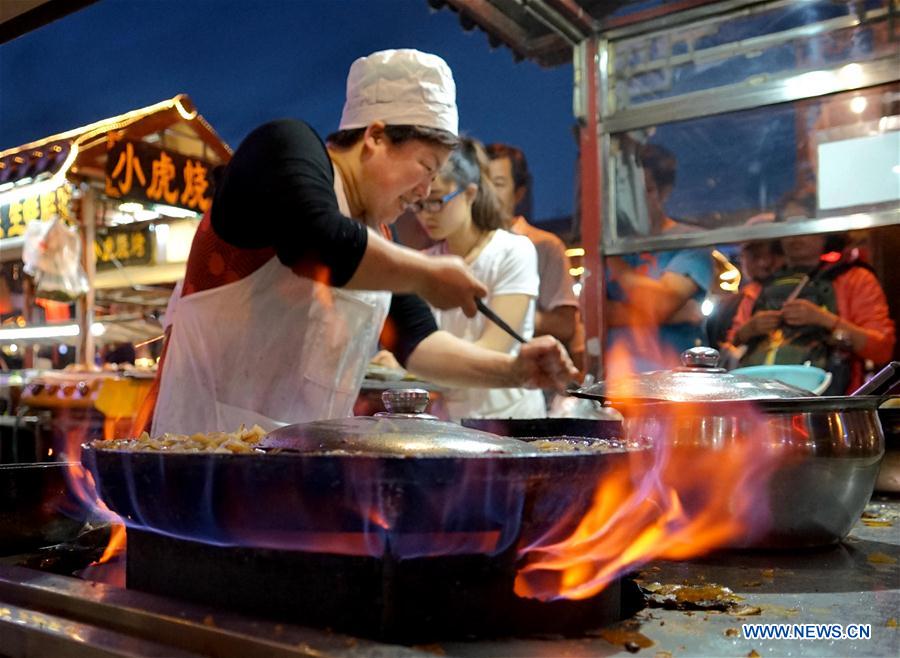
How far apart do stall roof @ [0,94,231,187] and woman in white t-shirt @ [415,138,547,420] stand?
542 centimetres

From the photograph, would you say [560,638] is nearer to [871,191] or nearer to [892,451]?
[892,451]

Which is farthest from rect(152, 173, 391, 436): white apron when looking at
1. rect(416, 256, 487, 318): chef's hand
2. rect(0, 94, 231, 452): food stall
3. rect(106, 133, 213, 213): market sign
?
rect(106, 133, 213, 213): market sign

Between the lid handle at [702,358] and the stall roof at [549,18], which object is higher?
the stall roof at [549,18]

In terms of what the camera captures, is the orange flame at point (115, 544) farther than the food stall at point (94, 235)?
No

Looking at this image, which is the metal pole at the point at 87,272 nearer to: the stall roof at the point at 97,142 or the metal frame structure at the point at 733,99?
the stall roof at the point at 97,142

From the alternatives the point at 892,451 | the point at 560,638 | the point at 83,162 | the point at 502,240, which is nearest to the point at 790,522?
the point at 560,638

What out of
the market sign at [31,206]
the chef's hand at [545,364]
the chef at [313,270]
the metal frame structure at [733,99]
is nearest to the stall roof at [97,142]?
the market sign at [31,206]

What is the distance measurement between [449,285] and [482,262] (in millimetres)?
1585

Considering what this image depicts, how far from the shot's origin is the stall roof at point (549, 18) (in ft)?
13.1

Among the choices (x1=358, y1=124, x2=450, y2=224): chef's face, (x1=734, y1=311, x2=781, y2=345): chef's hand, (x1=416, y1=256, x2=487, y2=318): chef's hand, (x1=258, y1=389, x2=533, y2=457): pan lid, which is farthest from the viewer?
(x1=734, y1=311, x2=781, y2=345): chef's hand

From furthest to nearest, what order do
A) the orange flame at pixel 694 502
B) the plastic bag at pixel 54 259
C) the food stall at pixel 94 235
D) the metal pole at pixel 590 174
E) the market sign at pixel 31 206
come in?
the market sign at pixel 31 206, the plastic bag at pixel 54 259, the food stall at pixel 94 235, the metal pole at pixel 590 174, the orange flame at pixel 694 502

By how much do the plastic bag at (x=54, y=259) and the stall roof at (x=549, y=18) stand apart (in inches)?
212

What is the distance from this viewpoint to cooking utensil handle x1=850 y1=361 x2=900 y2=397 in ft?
4.65

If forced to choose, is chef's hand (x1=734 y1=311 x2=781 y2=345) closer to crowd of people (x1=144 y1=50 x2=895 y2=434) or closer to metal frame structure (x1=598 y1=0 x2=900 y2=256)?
metal frame structure (x1=598 y1=0 x2=900 y2=256)
